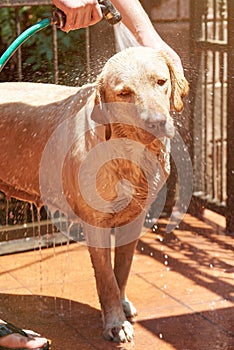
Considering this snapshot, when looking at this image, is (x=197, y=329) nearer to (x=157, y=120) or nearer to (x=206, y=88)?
(x=157, y=120)

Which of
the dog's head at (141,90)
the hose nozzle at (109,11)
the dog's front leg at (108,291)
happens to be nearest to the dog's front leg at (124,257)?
the dog's front leg at (108,291)

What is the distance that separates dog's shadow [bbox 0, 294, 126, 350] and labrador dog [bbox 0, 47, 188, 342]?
0.46 feet

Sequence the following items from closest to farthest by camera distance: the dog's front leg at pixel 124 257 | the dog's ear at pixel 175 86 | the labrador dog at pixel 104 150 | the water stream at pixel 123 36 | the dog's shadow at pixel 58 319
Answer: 1. the labrador dog at pixel 104 150
2. the dog's ear at pixel 175 86
3. the dog's shadow at pixel 58 319
4. the dog's front leg at pixel 124 257
5. the water stream at pixel 123 36

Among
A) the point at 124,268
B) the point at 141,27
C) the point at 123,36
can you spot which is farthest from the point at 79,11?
the point at 124,268

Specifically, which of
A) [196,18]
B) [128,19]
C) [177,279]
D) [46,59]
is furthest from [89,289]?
[46,59]

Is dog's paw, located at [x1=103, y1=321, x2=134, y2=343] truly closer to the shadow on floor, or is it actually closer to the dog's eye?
the shadow on floor

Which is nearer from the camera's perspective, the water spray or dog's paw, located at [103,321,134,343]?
the water spray

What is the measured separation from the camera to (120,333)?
171 inches

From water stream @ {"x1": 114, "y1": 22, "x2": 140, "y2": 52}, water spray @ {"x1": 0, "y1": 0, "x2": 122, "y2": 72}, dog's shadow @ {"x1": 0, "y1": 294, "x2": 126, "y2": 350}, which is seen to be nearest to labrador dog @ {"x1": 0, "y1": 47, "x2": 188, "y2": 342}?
dog's shadow @ {"x1": 0, "y1": 294, "x2": 126, "y2": 350}

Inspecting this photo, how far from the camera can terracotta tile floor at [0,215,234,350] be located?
4.45m

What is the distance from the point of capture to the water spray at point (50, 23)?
13.1 ft

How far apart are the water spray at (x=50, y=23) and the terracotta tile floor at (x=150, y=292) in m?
1.43

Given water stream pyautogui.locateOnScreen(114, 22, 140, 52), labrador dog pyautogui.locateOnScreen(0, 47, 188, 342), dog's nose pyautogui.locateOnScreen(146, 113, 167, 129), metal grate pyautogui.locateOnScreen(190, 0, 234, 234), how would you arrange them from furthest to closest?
Answer: metal grate pyautogui.locateOnScreen(190, 0, 234, 234), water stream pyautogui.locateOnScreen(114, 22, 140, 52), labrador dog pyautogui.locateOnScreen(0, 47, 188, 342), dog's nose pyautogui.locateOnScreen(146, 113, 167, 129)

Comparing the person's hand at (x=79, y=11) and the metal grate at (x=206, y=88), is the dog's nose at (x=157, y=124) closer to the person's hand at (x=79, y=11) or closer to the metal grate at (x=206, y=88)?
the person's hand at (x=79, y=11)
